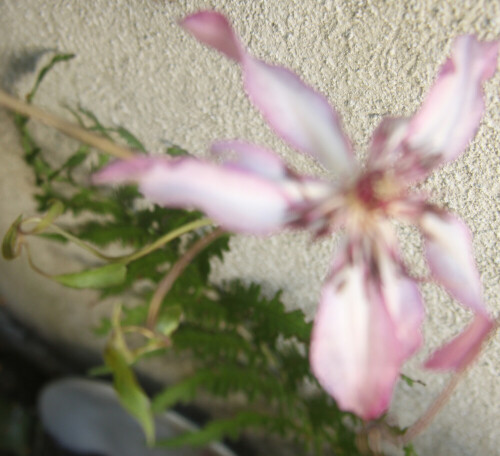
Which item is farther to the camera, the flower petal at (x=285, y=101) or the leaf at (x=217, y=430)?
the leaf at (x=217, y=430)

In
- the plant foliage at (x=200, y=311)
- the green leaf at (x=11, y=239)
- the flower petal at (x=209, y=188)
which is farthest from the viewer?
the plant foliage at (x=200, y=311)

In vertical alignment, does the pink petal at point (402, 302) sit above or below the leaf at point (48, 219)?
below

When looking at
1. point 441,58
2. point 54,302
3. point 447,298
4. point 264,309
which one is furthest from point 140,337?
point 441,58

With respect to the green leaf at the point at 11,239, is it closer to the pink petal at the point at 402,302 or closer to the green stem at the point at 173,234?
the green stem at the point at 173,234

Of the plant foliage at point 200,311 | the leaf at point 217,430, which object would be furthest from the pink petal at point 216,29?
the leaf at point 217,430

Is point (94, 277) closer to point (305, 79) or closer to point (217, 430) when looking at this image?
point (305, 79)

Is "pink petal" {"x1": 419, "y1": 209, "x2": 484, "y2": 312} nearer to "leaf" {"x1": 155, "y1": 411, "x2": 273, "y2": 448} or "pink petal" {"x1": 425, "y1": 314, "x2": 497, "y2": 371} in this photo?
"pink petal" {"x1": 425, "y1": 314, "x2": 497, "y2": 371}

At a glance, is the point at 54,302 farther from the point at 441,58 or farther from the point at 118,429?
the point at 441,58
